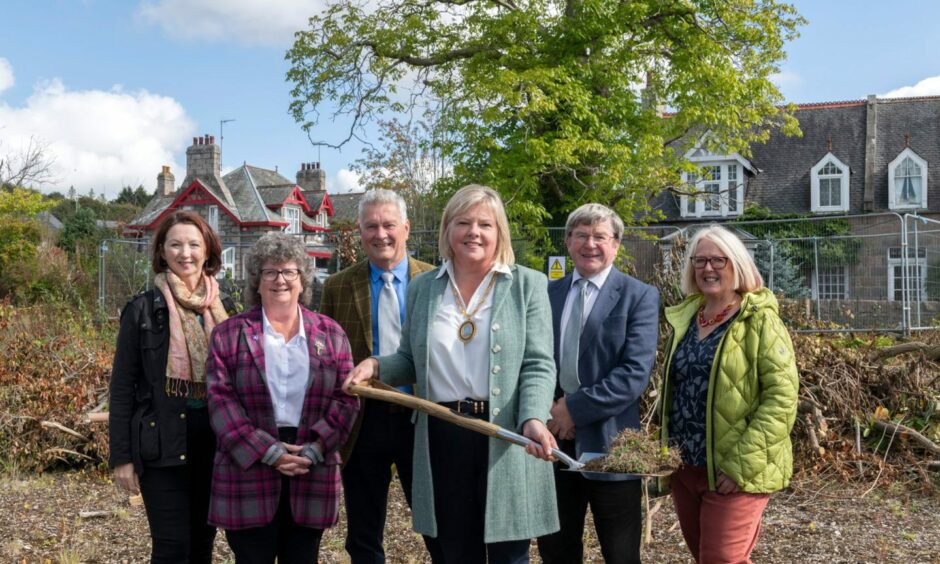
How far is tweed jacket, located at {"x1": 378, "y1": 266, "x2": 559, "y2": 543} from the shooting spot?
2943mm

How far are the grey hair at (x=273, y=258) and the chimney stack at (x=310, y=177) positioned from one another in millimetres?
42143

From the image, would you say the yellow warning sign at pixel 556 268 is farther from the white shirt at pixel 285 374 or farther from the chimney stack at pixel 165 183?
the chimney stack at pixel 165 183

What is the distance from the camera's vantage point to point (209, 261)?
145 inches

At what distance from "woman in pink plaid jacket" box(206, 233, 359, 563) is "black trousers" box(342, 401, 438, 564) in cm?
36

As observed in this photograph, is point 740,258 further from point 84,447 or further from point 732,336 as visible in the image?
point 84,447

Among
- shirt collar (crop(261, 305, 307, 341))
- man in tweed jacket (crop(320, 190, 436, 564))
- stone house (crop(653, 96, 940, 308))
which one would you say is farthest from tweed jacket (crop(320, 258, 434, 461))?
stone house (crop(653, 96, 940, 308))

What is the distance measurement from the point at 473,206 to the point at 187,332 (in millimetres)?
1347

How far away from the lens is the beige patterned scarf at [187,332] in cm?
336

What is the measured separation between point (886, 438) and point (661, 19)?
13.8m

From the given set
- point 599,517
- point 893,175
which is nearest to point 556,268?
point 599,517

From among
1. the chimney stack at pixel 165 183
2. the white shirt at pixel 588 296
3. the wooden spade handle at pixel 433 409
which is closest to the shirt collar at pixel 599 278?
the white shirt at pixel 588 296

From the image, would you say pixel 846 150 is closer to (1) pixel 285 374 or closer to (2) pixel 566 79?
(2) pixel 566 79

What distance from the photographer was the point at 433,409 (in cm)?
289

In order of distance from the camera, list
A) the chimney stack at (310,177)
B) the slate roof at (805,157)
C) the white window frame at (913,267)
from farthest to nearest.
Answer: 1. the chimney stack at (310,177)
2. the slate roof at (805,157)
3. the white window frame at (913,267)
